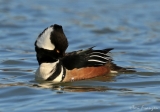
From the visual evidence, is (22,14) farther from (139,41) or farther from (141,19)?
(139,41)

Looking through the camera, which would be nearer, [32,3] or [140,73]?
[140,73]

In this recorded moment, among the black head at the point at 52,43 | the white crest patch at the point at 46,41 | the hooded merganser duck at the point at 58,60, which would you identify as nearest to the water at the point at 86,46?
the hooded merganser duck at the point at 58,60

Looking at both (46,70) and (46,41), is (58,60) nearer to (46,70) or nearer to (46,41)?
(46,70)

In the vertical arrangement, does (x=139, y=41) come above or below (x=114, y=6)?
below

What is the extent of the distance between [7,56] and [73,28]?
5586 mm

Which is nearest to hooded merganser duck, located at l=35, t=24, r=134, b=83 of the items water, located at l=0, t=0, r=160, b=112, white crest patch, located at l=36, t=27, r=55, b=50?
white crest patch, located at l=36, t=27, r=55, b=50

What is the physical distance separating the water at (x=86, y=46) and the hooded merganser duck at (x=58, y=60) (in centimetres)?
19

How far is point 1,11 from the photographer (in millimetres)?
23906

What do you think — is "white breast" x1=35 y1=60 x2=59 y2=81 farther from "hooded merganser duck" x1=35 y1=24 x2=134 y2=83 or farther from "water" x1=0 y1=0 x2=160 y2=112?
"water" x1=0 y1=0 x2=160 y2=112

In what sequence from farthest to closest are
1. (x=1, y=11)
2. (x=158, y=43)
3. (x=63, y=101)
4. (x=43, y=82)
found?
(x=1, y=11) < (x=158, y=43) < (x=43, y=82) < (x=63, y=101)

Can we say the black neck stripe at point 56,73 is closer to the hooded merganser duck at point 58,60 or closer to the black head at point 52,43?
the hooded merganser duck at point 58,60

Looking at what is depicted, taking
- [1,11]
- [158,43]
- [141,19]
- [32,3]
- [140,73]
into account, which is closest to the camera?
[140,73]

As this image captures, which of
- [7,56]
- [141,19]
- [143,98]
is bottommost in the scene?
[143,98]

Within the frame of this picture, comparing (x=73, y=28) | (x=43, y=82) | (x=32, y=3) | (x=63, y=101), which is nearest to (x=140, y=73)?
(x=43, y=82)
